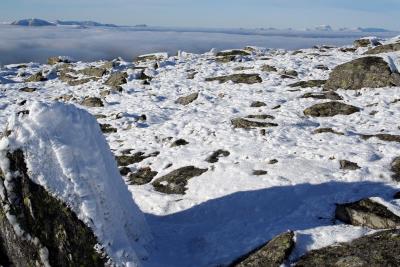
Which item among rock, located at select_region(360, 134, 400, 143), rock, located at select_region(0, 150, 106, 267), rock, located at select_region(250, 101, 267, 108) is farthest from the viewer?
rock, located at select_region(250, 101, 267, 108)

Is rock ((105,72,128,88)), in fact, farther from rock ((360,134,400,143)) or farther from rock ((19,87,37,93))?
rock ((360,134,400,143))

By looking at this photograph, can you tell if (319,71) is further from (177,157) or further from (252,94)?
(177,157)

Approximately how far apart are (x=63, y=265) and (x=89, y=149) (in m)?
2.28

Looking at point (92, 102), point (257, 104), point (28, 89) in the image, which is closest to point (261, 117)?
point (257, 104)

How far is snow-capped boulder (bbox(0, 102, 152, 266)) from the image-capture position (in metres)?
7.98

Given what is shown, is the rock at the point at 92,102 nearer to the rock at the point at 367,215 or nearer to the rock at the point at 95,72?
the rock at the point at 95,72

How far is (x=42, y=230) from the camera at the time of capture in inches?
314

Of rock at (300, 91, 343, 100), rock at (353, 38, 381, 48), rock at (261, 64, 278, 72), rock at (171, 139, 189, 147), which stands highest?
rock at (353, 38, 381, 48)

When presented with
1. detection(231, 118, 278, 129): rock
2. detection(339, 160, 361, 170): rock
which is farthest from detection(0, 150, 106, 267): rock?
detection(231, 118, 278, 129): rock

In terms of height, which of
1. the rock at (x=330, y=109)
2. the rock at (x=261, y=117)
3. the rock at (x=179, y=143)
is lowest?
the rock at (x=179, y=143)

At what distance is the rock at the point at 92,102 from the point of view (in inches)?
986

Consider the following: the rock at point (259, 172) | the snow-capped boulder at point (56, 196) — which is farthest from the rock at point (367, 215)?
the snow-capped boulder at point (56, 196)

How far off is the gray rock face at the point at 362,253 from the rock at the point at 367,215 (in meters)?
0.74

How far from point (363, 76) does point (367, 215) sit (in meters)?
14.6
